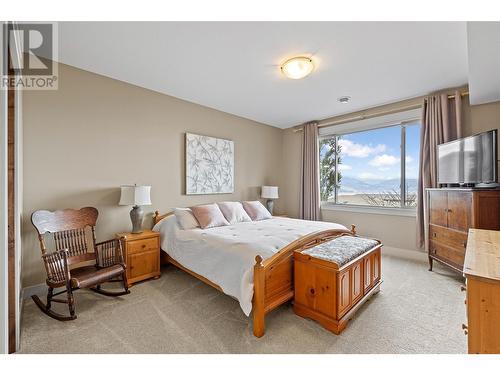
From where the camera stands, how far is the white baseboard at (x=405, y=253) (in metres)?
3.51

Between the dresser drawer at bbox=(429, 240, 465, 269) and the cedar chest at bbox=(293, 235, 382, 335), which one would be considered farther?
the dresser drawer at bbox=(429, 240, 465, 269)

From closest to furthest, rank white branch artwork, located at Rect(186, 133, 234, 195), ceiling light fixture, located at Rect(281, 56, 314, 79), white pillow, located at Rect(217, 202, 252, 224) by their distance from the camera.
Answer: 1. ceiling light fixture, located at Rect(281, 56, 314, 79)
2. white pillow, located at Rect(217, 202, 252, 224)
3. white branch artwork, located at Rect(186, 133, 234, 195)

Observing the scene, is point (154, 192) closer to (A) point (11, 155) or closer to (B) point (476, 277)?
(A) point (11, 155)

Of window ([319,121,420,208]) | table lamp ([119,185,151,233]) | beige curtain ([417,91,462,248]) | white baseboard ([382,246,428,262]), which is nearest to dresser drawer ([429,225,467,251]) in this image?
beige curtain ([417,91,462,248])

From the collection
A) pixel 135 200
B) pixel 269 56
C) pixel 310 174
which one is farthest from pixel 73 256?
pixel 310 174

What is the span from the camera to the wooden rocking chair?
2010 mm

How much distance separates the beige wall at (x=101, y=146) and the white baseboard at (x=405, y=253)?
10.0 feet

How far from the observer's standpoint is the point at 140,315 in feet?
6.81

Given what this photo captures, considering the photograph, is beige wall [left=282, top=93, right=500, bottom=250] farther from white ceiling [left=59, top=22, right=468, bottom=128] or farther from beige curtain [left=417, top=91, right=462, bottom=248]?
white ceiling [left=59, top=22, right=468, bottom=128]

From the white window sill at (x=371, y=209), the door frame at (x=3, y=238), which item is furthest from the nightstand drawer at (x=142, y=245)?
the white window sill at (x=371, y=209)

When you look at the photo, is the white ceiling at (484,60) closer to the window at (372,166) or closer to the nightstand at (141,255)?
the window at (372,166)

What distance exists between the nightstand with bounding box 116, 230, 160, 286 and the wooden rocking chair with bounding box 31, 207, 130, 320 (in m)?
0.13

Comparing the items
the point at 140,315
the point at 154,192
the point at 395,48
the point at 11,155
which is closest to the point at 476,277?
the point at 395,48

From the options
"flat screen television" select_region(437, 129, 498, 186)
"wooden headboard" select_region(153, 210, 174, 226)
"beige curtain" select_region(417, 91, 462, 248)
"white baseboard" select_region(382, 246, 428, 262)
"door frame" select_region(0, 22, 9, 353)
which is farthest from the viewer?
"white baseboard" select_region(382, 246, 428, 262)
